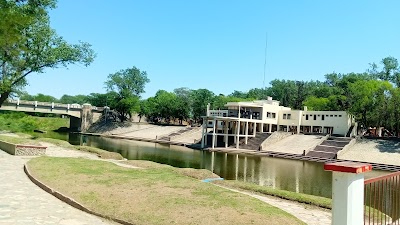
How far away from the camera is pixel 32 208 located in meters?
9.01

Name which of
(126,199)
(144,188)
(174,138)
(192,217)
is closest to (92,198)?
(126,199)

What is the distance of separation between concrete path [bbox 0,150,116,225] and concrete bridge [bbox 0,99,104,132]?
188 ft

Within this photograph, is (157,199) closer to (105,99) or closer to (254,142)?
(254,142)

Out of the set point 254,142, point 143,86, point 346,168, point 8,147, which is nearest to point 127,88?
point 143,86

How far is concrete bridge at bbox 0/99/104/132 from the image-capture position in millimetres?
62844

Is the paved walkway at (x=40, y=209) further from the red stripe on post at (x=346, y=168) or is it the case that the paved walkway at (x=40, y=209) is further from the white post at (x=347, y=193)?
the red stripe on post at (x=346, y=168)

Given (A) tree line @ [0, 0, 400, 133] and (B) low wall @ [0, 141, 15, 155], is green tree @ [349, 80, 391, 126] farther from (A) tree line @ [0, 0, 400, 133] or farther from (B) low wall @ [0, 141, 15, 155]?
(B) low wall @ [0, 141, 15, 155]

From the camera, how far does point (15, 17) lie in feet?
42.9

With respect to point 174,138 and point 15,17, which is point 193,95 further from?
point 15,17

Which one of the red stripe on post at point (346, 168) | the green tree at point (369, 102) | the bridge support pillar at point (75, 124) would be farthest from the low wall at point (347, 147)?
the bridge support pillar at point (75, 124)

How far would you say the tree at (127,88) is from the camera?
75.8m

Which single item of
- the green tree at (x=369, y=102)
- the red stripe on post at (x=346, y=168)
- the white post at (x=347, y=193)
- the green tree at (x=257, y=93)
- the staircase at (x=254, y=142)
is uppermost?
the green tree at (x=257, y=93)

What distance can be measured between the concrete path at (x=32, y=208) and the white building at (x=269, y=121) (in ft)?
127

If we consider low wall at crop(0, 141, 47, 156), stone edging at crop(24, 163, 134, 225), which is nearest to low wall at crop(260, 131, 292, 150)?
low wall at crop(0, 141, 47, 156)
